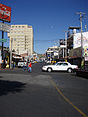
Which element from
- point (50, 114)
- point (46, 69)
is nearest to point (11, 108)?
point (50, 114)

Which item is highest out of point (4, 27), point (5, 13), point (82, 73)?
point (5, 13)

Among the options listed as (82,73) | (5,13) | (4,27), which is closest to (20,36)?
(5,13)

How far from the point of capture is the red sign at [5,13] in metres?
36.8

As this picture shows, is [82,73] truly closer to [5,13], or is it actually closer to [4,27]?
[4,27]

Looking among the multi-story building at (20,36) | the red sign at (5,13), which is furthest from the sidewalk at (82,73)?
the multi-story building at (20,36)

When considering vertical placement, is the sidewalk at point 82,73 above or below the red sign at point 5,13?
below

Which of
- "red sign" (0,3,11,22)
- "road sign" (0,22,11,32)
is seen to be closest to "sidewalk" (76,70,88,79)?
"road sign" (0,22,11,32)

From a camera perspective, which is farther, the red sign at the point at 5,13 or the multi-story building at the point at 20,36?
the multi-story building at the point at 20,36

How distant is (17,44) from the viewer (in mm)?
147875

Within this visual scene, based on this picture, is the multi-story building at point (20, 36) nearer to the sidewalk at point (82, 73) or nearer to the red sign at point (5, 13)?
the red sign at point (5, 13)

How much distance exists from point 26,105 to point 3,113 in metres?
1.12

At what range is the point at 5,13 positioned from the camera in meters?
37.8

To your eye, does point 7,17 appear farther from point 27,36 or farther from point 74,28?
point 27,36

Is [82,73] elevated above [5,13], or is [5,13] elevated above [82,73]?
[5,13]
